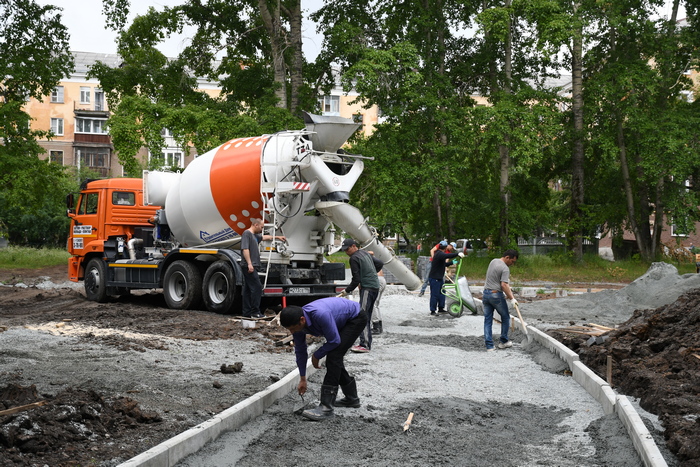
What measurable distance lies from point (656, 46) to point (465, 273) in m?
11.7

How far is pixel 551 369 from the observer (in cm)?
1008

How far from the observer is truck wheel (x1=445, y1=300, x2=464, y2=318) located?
1697 cm

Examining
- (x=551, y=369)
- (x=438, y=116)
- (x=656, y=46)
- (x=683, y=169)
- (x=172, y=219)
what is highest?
(x=656, y=46)

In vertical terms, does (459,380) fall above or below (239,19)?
below

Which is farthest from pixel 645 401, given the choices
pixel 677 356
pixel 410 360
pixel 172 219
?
pixel 172 219


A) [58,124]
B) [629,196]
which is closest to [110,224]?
[629,196]

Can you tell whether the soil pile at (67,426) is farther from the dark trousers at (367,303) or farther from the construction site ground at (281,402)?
the dark trousers at (367,303)

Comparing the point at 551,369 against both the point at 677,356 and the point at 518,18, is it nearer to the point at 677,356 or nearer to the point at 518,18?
the point at 677,356

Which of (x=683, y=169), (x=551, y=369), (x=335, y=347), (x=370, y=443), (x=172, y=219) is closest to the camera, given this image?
(x=370, y=443)

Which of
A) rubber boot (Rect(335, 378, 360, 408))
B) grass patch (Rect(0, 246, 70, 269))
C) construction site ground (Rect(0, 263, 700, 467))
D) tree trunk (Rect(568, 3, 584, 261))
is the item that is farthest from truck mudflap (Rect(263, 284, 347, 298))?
grass patch (Rect(0, 246, 70, 269))

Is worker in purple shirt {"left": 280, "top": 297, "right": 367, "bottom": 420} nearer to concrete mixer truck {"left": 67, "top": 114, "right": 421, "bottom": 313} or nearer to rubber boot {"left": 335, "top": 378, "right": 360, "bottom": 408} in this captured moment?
rubber boot {"left": 335, "top": 378, "right": 360, "bottom": 408}

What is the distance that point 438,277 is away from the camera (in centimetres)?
1664

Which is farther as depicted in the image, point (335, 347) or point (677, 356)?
point (677, 356)

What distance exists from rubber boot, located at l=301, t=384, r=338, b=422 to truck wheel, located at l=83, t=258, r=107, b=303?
41.1 ft
